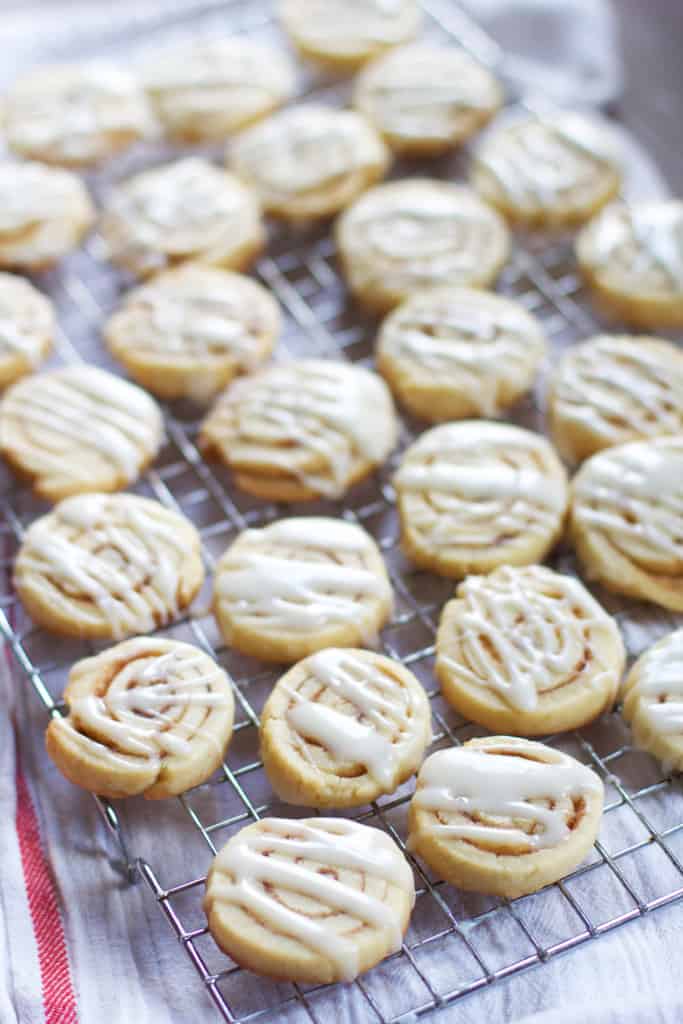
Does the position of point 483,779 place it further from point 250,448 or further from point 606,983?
point 250,448

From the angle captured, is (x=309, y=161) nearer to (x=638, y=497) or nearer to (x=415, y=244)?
(x=415, y=244)

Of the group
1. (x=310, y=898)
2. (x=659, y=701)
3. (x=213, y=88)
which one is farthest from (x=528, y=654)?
(x=213, y=88)

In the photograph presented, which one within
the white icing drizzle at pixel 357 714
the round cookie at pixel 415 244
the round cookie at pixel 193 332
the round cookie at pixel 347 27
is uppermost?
the round cookie at pixel 347 27

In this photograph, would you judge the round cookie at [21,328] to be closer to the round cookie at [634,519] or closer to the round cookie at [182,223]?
the round cookie at [182,223]

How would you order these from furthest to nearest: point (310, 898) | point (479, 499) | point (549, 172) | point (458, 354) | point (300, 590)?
point (549, 172), point (458, 354), point (479, 499), point (300, 590), point (310, 898)

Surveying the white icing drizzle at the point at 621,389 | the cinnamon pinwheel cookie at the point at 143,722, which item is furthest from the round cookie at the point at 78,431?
the white icing drizzle at the point at 621,389

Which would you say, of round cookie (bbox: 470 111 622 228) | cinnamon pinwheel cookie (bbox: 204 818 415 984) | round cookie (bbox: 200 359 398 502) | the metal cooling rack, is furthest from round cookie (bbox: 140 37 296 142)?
cinnamon pinwheel cookie (bbox: 204 818 415 984)

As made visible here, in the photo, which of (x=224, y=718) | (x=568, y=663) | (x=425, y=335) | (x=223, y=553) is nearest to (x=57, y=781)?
(x=224, y=718)
